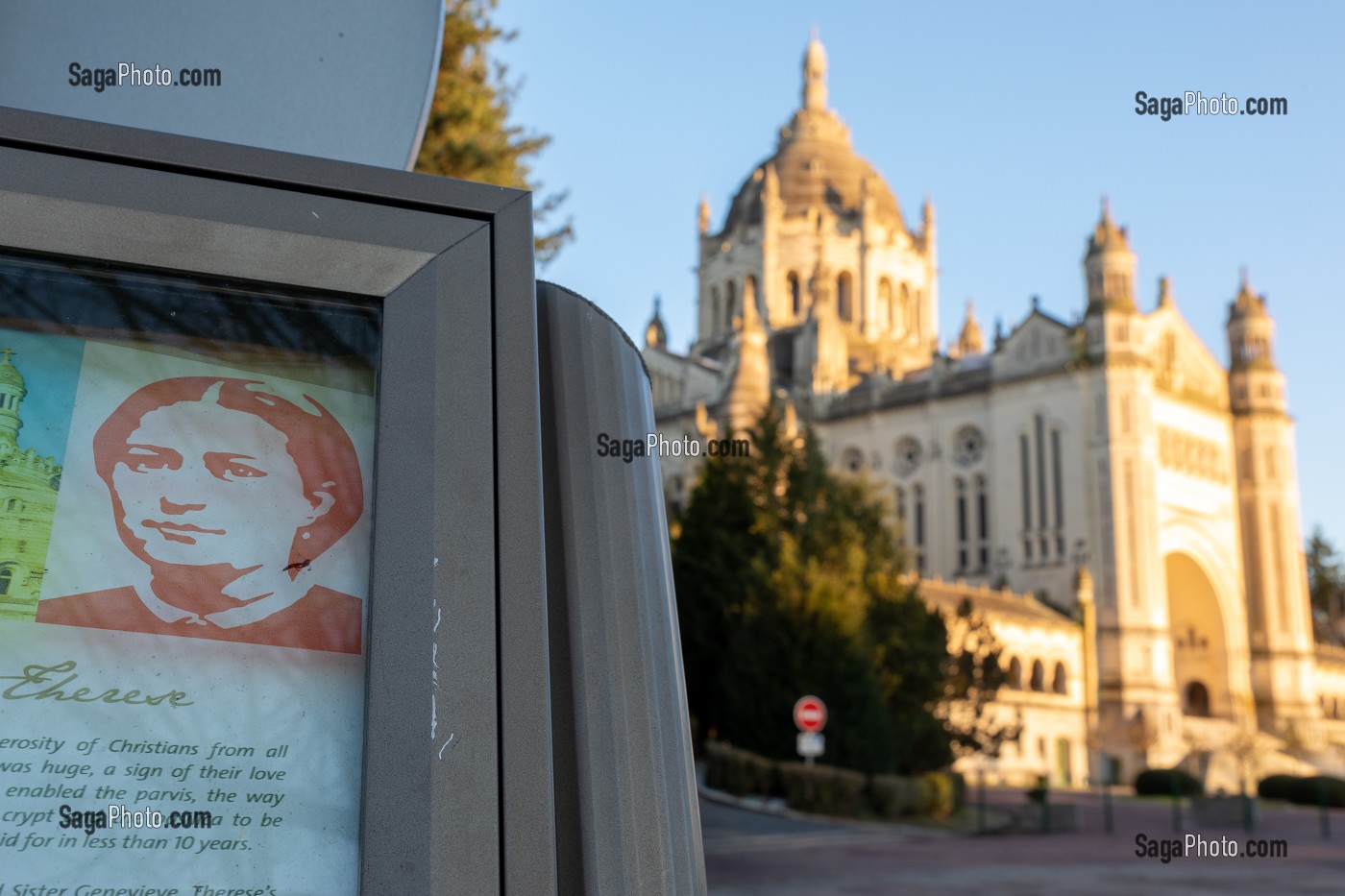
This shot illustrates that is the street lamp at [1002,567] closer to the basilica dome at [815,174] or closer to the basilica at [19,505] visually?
the basilica dome at [815,174]

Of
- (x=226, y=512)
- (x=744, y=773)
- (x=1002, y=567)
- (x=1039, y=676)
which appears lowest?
(x=744, y=773)

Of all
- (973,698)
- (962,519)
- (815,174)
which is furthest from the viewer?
(815,174)

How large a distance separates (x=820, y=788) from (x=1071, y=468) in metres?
31.2

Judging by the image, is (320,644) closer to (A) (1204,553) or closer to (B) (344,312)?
(B) (344,312)

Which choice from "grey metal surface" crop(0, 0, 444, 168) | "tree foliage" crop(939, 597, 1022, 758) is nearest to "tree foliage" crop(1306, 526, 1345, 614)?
"tree foliage" crop(939, 597, 1022, 758)

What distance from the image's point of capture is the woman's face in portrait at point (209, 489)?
1.09 m

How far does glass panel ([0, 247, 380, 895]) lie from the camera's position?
3.25 feet

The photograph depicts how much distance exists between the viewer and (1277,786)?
136 ft

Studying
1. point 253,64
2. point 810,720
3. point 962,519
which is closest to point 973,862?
point 810,720

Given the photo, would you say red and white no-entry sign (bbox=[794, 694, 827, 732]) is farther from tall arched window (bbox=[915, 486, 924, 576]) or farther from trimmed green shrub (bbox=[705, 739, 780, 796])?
tall arched window (bbox=[915, 486, 924, 576])

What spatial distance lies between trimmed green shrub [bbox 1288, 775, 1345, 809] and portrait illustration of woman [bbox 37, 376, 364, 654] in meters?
44.5

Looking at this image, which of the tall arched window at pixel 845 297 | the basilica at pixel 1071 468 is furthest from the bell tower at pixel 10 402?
the tall arched window at pixel 845 297

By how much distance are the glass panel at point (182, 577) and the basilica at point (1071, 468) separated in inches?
1626

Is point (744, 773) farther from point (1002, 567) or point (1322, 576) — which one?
point (1322, 576)
